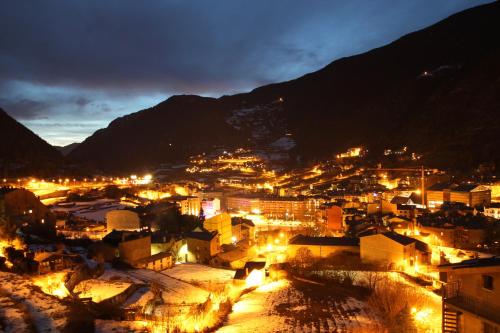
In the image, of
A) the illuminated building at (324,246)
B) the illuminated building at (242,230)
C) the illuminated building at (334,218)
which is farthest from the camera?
the illuminated building at (334,218)

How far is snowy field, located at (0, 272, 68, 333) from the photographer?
7.94 m

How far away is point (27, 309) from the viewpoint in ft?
28.8

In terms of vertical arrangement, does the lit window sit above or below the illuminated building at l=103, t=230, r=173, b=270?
above

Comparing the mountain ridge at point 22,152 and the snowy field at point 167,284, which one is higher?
the mountain ridge at point 22,152

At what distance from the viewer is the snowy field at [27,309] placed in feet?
26.0

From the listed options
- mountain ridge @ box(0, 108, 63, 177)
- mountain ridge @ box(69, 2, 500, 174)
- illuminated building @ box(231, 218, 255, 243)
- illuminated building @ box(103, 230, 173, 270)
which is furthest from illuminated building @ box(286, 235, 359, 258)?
mountain ridge @ box(0, 108, 63, 177)

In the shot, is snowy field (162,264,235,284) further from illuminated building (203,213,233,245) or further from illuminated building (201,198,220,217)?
illuminated building (201,198,220,217)

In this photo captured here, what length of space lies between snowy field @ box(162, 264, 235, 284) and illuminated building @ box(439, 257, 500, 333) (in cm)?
997

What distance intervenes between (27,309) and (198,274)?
26.9ft

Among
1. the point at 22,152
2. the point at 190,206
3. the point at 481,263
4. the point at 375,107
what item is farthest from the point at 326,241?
the point at 375,107

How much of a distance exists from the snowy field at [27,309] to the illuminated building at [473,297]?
6913 mm

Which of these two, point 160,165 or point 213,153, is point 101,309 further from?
point 213,153

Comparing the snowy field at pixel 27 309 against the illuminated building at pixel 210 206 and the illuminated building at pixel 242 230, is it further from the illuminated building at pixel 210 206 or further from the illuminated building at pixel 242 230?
the illuminated building at pixel 210 206

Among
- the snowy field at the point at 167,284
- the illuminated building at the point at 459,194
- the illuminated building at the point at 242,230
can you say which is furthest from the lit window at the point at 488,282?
the illuminated building at the point at 459,194
